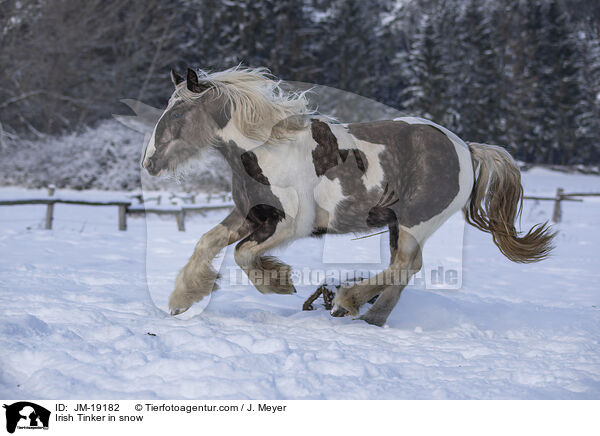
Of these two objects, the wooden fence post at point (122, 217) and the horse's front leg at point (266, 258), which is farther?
the wooden fence post at point (122, 217)

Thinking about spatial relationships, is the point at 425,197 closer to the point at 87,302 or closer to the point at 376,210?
the point at 376,210

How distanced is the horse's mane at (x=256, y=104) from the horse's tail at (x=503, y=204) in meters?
1.15

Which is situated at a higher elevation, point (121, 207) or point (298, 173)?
point (298, 173)

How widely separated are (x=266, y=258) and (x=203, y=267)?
1.20 ft

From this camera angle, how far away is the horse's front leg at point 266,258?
2.72 meters

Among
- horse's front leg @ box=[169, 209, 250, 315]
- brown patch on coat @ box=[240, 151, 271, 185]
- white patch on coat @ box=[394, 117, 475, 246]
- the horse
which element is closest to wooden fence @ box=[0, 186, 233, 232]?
horse's front leg @ box=[169, 209, 250, 315]

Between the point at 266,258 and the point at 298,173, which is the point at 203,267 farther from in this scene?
the point at 298,173

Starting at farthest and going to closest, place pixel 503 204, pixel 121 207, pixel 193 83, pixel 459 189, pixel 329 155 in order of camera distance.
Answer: pixel 121 207 < pixel 503 204 < pixel 459 189 < pixel 329 155 < pixel 193 83

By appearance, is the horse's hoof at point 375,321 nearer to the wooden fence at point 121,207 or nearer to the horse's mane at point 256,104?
the horse's mane at point 256,104

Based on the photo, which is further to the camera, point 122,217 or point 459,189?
point 122,217
